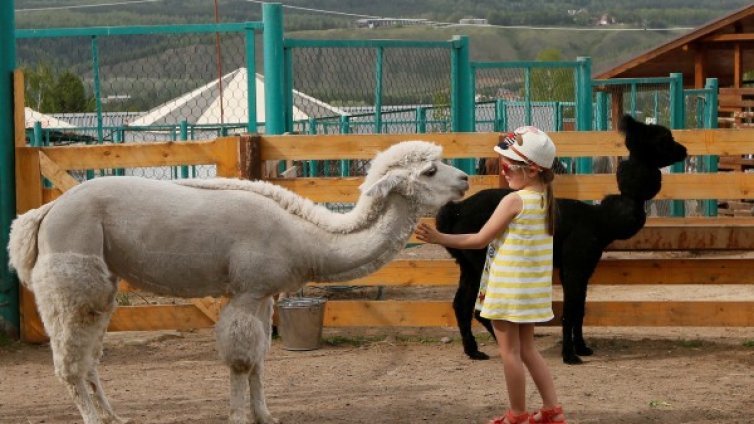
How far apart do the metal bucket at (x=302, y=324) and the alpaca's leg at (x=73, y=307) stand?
8.63ft

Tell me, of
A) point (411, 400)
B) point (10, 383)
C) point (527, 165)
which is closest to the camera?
point (527, 165)

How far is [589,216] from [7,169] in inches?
170

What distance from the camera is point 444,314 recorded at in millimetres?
9102

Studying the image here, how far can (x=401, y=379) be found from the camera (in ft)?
25.8

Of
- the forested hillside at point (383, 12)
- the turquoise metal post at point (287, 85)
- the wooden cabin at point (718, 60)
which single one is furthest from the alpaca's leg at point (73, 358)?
the forested hillside at point (383, 12)

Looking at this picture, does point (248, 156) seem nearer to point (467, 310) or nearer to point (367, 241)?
point (467, 310)

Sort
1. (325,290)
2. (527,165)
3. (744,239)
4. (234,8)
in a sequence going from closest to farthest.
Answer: (527,165)
(744,239)
(325,290)
(234,8)

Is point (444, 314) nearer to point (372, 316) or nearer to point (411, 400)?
point (372, 316)

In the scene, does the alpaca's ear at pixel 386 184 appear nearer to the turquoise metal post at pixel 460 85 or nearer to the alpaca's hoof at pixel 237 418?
the alpaca's hoof at pixel 237 418

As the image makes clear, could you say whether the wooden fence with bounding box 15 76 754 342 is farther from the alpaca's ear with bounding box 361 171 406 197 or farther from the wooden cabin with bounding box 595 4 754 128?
the wooden cabin with bounding box 595 4 754 128

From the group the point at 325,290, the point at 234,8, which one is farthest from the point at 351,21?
the point at 325,290

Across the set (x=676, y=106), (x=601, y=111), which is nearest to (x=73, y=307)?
(x=676, y=106)

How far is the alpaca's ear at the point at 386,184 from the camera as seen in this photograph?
606cm

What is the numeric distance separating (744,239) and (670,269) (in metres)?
0.58
